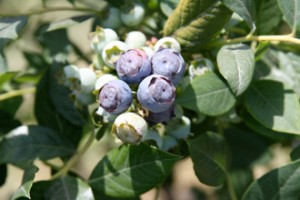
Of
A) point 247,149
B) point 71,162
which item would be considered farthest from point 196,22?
point 247,149

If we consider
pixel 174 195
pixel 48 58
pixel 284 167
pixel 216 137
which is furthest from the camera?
pixel 174 195

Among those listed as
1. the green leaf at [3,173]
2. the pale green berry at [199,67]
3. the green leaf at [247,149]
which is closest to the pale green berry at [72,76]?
the pale green berry at [199,67]

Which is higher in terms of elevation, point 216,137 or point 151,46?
point 151,46

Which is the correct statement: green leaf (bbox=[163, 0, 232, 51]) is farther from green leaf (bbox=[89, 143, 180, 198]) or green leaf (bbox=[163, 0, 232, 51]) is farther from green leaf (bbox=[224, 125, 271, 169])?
green leaf (bbox=[224, 125, 271, 169])

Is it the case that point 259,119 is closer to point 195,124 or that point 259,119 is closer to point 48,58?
point 195,124

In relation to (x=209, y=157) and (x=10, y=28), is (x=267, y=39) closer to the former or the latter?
(x=209, y=157)

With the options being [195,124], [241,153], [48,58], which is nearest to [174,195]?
[241,153]

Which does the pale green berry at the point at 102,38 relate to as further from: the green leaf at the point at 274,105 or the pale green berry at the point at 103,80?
the green leaf at the point at 274,105

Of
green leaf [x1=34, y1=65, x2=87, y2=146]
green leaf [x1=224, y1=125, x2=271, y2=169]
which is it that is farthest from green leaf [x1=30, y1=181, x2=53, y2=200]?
green leaf [x1=224, y1=125, x2=271, y2=169]
